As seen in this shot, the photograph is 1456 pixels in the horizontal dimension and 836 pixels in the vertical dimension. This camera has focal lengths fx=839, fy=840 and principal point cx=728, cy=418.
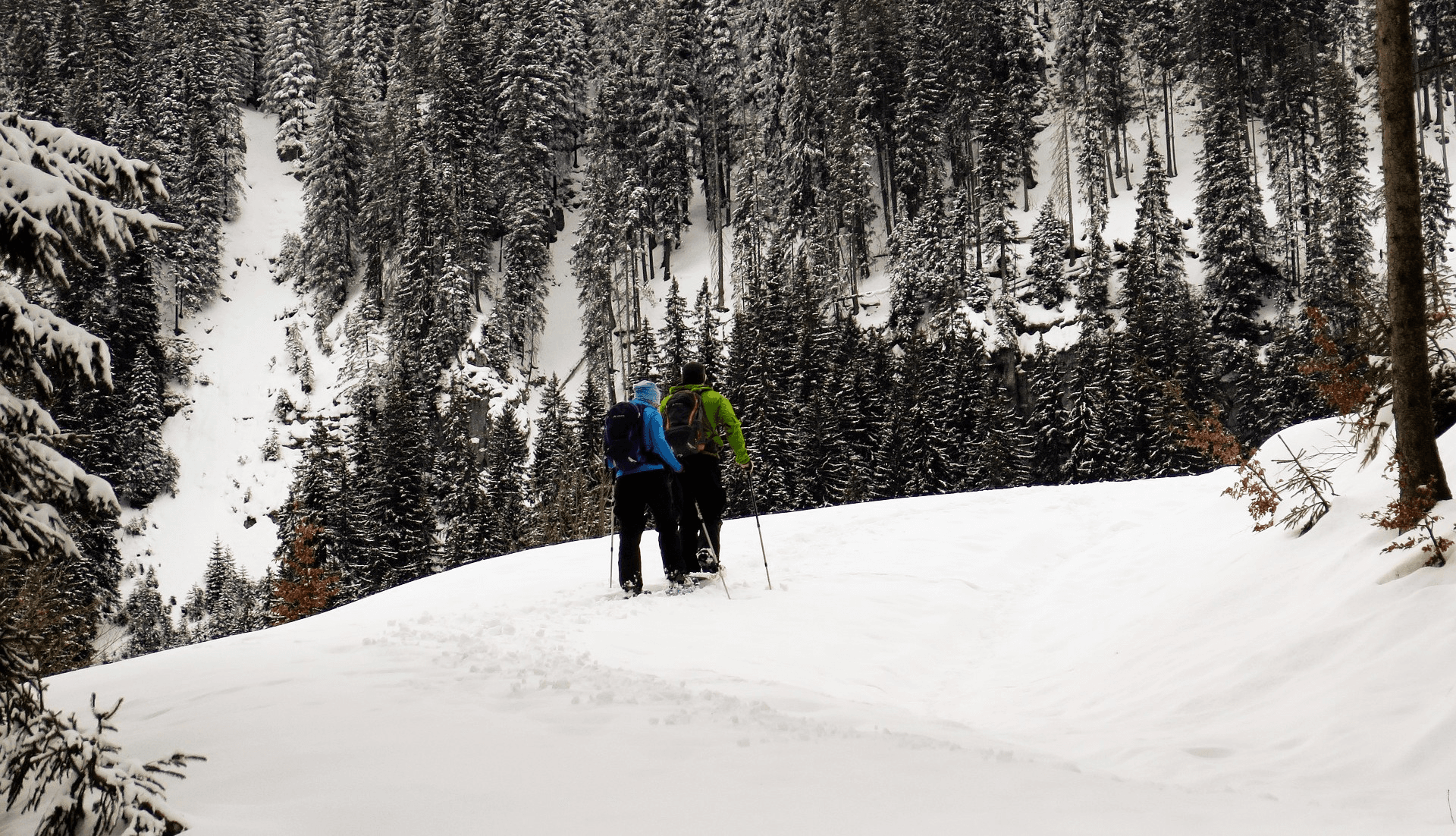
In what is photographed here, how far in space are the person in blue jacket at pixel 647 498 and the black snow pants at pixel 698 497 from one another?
0.16 meters

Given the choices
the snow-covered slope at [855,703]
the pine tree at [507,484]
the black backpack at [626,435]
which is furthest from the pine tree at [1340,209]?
the black backpack at [626,435]

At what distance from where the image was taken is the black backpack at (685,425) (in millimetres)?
8836

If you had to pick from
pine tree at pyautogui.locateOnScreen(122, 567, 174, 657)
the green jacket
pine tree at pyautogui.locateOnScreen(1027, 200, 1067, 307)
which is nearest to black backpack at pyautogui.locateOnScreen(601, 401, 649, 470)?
the green jacket

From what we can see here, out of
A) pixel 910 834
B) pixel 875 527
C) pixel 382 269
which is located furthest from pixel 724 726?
pixel 382 269

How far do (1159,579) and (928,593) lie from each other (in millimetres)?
2266

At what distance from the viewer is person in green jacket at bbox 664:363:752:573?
348 inches

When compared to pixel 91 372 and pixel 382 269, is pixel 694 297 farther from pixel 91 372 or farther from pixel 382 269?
pixel 91 372

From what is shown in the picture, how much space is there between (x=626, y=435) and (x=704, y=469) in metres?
0.99

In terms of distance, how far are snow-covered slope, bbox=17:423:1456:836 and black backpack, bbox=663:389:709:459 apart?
155 cm

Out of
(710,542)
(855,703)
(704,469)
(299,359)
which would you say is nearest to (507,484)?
(299,359)

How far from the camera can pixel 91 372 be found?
349 centimetres

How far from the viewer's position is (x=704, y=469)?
897 centimetres

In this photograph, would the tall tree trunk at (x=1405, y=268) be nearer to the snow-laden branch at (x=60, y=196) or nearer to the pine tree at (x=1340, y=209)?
the snow-laden branch at (x=60, y=196)

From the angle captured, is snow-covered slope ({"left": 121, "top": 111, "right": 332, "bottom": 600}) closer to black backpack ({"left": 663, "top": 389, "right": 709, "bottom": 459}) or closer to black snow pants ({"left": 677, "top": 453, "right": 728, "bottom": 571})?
black snow pants ({"left": 677, "top": 453, "right": 728, "bottom": 571})
